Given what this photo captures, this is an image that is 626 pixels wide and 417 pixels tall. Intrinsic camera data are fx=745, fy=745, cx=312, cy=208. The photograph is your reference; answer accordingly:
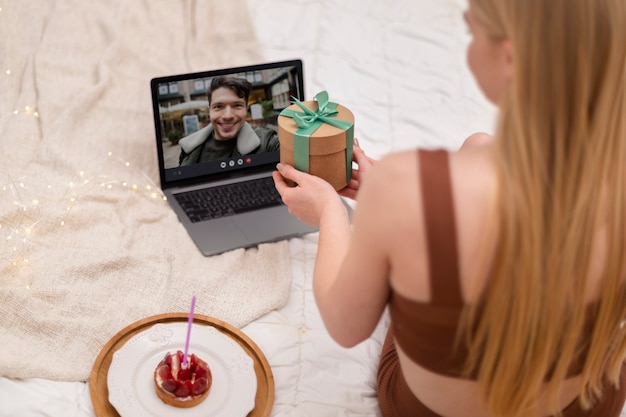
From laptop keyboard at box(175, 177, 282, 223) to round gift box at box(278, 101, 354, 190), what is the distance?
37 cm

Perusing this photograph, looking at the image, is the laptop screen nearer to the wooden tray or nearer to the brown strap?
the wooden tray

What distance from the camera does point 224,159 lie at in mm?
1598

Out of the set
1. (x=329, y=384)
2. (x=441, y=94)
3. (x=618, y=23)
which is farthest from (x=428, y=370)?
(x=441, y=94)

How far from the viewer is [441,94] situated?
1936 millimetres

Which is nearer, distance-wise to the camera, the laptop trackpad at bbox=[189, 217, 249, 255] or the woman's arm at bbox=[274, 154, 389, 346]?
the woman's arm at bbox=[274, 154, 389, 346]

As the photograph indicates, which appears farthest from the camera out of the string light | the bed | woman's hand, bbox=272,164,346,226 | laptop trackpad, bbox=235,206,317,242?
laptop trackpad, bbox=235,206,317,242

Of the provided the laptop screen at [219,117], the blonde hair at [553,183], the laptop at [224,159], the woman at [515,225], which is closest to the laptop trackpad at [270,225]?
the laptop at [224,159]

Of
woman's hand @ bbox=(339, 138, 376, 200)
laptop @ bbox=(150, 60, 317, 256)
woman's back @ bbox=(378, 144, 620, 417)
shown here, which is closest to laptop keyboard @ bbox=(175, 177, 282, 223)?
laptop @ bbox=(150, 60, 317, 256)

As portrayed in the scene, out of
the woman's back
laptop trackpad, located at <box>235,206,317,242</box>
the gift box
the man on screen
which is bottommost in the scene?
laptop trackpad, located at <box>235,206,317,242</box>

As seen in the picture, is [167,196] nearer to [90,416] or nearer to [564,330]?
[90,416]

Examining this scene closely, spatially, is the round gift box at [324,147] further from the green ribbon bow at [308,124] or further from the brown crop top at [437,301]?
the brown crop top at [437,301]

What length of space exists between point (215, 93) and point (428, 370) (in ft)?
2.79

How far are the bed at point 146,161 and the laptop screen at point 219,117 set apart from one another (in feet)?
0.33

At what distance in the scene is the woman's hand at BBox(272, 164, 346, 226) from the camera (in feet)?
3.45
